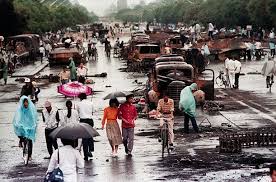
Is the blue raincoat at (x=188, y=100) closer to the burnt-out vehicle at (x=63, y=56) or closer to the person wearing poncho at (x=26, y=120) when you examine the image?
the person wearing poncho at (x=26, y=120)

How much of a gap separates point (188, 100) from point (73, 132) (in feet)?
29.5

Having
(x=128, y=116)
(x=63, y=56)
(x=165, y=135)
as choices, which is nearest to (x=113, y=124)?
(x=128, y=116)

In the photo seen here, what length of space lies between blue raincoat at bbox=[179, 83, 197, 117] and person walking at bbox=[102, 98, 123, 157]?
11.2 feet

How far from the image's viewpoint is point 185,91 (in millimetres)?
22500

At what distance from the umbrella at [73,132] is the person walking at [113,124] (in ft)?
15.1

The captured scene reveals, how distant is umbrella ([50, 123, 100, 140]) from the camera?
1368 cm

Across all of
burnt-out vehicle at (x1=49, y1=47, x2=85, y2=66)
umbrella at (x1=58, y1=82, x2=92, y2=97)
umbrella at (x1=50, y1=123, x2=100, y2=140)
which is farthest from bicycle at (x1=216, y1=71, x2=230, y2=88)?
umbrella at (x1=50, y1=123, x2=100, y2=140)

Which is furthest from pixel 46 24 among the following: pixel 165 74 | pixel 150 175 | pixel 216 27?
pixel 150 175

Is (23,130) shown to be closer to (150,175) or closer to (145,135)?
(150,175)

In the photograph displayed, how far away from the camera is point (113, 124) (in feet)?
63.8

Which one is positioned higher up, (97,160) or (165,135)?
(165,135)

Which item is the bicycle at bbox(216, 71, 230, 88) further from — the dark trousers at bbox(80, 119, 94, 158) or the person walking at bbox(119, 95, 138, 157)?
the dark trousers at bbox(80, 119, 94, 158)

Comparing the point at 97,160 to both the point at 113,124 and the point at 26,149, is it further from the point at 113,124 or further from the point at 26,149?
the point at 26,149

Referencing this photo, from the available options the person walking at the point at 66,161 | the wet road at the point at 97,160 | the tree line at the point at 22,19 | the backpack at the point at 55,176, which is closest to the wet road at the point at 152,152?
the wet road at the point at 97,160
